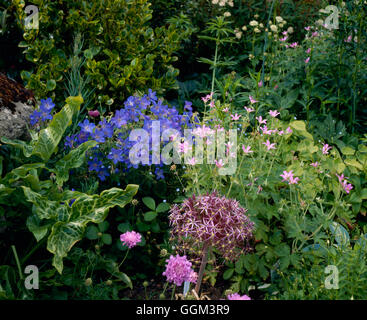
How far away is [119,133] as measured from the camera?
2887mm

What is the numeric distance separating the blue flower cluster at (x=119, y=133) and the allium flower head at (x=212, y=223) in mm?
535

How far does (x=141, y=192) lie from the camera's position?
115 inches

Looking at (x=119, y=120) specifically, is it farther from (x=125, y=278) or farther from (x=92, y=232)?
(x=125, y=278)

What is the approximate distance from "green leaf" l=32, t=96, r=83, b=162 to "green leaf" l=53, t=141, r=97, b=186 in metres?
0.11

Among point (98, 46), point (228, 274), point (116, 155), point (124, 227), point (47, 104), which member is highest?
point (98, 46)

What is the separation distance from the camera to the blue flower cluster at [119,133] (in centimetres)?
274

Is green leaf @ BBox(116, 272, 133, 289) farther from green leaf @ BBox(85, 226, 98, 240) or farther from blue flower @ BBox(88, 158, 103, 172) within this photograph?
blue flower @ BBox(88, 158, 103, 172)

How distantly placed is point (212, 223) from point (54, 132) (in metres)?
1.11

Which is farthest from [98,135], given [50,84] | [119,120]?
[50,84]

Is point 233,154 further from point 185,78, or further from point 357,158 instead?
point 185,78

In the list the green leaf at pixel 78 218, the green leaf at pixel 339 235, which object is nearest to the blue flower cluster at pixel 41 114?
the green leaf at pixel 78 218

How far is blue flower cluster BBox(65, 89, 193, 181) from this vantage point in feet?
8.98

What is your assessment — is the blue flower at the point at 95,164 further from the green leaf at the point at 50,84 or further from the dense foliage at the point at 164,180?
the green leaf at the point at 50,84
